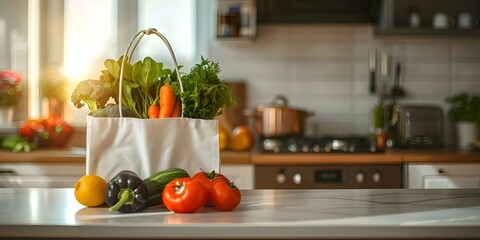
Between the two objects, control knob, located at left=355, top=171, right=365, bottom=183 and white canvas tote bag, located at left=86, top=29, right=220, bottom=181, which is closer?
white canvas tote bag, located at left=86, top=29, right=220, bottom=181

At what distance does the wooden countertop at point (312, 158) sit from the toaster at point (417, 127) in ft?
1.15

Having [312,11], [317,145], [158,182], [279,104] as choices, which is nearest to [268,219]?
[158,182]

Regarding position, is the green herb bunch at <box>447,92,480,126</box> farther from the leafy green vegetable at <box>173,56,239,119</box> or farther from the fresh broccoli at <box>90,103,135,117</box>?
the fresh broccoli at <box>90,103,135,117</box>

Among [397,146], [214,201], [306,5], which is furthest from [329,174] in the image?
[214,201]

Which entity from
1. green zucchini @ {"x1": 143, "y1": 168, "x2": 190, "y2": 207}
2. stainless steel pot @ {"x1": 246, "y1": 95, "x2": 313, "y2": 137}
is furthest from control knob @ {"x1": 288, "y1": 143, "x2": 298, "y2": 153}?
green zucchini @ {"x1": 143, "y1": 168, "x2": 190, "y2": 207}

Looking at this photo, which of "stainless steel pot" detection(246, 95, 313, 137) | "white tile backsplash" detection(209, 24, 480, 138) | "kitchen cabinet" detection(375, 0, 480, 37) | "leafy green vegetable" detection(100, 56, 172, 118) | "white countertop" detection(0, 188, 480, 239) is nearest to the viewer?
"white countertop" detection(0, 188, 480, 239)

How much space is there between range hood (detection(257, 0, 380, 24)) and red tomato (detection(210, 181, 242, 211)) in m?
2.38

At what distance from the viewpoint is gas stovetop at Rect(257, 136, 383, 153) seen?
3.44 m

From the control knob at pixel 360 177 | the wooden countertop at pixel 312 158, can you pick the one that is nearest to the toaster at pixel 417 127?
the wooden countertop at pixel 312 158

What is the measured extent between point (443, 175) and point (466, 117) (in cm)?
68

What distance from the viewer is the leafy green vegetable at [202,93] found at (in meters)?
1.83

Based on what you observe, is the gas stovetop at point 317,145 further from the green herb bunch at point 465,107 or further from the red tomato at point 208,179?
the red tomato at point 208,179

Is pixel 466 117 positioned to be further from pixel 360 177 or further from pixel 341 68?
pixel 360 177

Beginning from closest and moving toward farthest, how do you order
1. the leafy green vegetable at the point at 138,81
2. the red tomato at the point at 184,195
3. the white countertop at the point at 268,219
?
the white countertop at the point at 268,219, the red tomato at the point at 184,195, the leafy green vegetable at the point at 138,81
